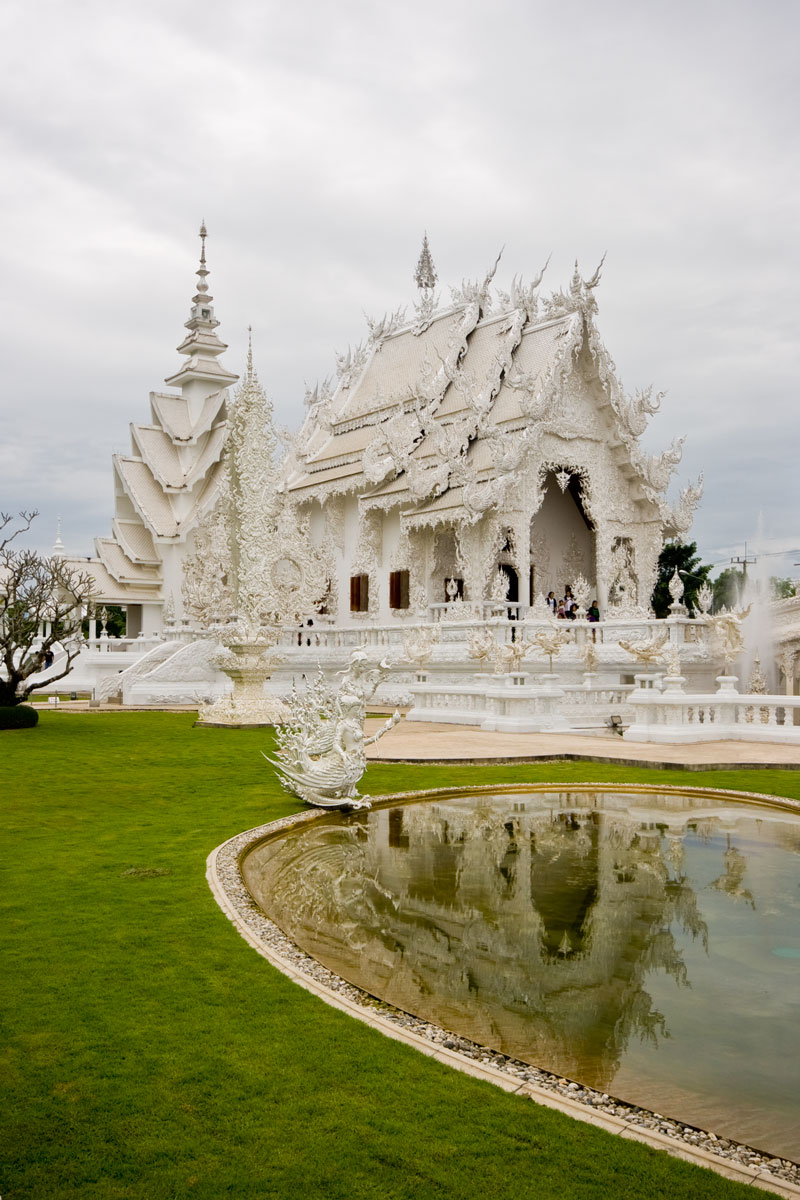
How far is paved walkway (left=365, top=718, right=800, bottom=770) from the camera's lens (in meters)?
11.0

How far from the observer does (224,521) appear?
24.6 m

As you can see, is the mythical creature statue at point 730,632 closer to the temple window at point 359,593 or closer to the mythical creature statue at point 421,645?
the mythical creature statue at point 421,645

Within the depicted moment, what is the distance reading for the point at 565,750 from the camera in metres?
12.0

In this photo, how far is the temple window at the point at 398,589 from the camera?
2394cm

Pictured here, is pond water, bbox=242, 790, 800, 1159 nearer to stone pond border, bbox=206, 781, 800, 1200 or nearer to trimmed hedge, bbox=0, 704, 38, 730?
stone pond border, bbox=206, 781, 800, 1200

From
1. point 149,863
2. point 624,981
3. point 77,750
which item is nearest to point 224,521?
point 77,750

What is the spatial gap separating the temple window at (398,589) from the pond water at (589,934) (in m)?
15.6

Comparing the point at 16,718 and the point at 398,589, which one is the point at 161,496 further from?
the point at 16,718

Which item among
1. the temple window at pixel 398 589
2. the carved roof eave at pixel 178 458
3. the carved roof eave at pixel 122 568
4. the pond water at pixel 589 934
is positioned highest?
the carved roof eave at pixel 178 458

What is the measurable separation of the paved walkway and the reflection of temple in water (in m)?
2.73

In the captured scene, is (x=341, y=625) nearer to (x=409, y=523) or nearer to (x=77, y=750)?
(x=409, y=523)

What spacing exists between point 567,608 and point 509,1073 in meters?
19.8

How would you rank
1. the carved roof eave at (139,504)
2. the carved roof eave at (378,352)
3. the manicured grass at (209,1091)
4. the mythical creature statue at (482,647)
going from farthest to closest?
the carved roof eave at (139,504)
the carved roof eave at (378,352)
the mythical creature statue at (482,647)
the manicured grass at (209,1091)

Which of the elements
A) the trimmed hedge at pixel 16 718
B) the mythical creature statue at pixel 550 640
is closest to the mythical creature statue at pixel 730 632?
the mythical creature statue at pixel 550 640
